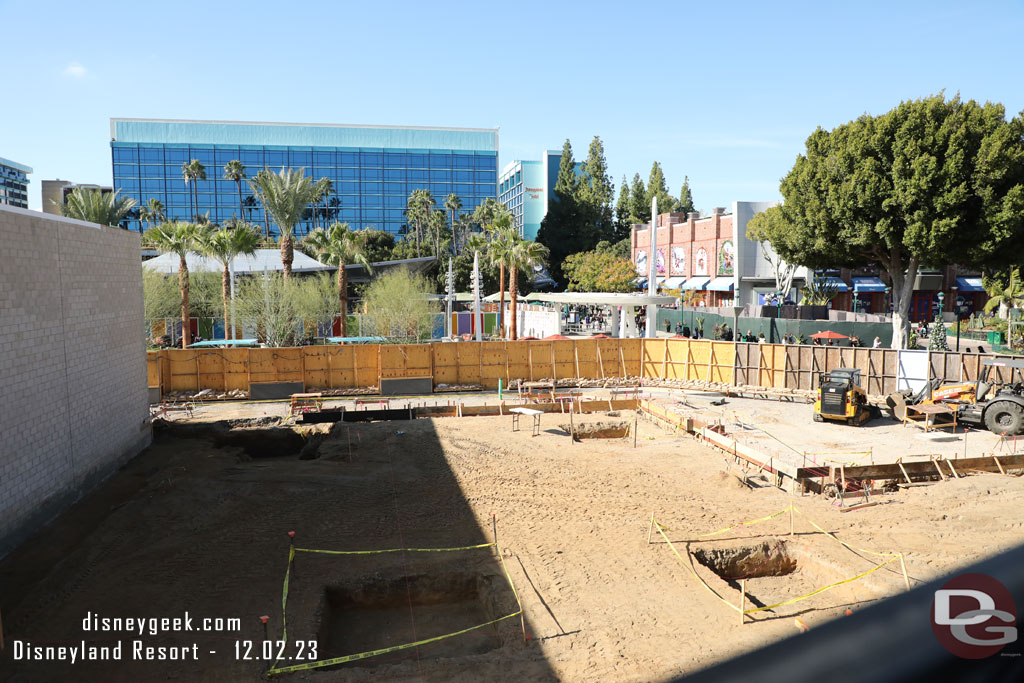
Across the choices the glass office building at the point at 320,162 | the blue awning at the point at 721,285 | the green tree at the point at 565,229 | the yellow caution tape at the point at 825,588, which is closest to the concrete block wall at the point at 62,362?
the yellow caution tape at the point at 825,588

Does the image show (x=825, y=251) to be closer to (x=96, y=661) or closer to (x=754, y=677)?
(x=96, y=661)

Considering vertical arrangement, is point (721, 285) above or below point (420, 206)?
below

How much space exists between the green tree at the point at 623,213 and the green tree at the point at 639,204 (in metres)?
0.57

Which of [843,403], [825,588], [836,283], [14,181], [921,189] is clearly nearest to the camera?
[825,588]

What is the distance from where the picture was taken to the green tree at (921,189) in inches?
1213

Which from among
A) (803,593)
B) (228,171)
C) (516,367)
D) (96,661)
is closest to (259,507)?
(96,661)

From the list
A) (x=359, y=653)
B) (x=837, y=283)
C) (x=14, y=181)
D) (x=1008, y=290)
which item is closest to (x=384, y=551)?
(x=359, y=653)

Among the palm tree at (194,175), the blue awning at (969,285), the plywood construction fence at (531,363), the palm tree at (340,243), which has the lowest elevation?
the plywood construction fence at (531,363)

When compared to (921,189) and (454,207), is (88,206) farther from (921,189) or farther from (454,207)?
(454,207)

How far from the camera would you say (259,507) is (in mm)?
16812

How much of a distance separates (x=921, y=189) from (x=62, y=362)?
3454 centimetres

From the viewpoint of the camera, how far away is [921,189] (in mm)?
31688

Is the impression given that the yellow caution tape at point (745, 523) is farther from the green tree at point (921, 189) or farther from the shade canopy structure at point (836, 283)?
the shade canopy structure at point (836, 283)

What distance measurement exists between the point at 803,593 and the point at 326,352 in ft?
80.9
